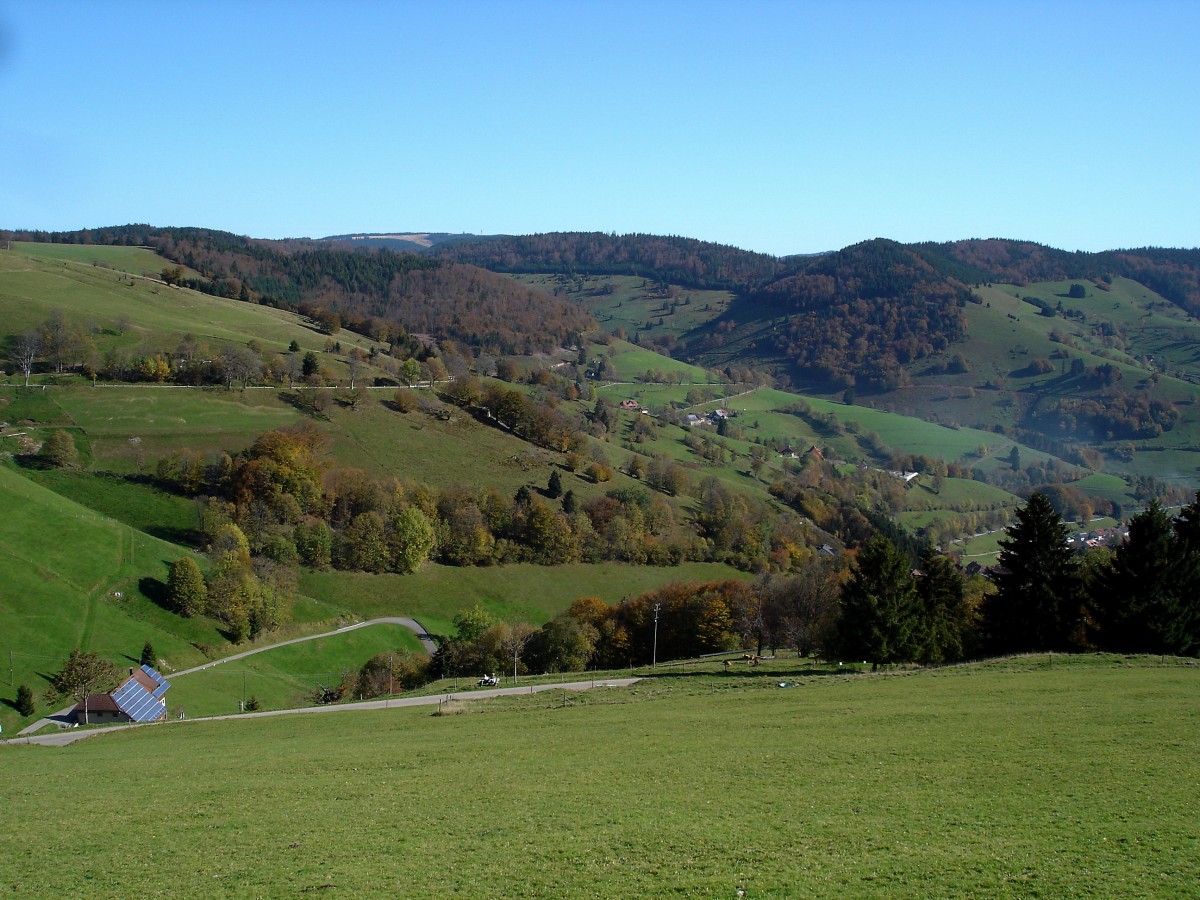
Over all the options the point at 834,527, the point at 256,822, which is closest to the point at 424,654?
the point at 256,822

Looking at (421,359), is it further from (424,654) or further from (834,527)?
(424,654)

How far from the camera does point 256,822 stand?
18.6 metres

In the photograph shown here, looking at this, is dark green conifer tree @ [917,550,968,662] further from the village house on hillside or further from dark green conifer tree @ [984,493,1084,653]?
the village house on hillside

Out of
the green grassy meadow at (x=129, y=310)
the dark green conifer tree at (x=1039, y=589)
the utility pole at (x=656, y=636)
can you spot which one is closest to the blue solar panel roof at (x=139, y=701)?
the utility pole at (x=656, y=636)

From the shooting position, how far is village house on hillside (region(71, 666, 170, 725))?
5281 cm

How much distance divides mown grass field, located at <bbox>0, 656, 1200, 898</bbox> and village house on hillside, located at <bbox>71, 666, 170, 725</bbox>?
23.0 meters

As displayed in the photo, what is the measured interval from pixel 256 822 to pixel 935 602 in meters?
40.8

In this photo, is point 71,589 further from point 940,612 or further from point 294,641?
point 940,612

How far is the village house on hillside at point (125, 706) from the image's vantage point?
173ft

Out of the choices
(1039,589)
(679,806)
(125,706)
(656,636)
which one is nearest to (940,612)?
(1039,589)

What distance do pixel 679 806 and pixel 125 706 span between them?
46.7 meters

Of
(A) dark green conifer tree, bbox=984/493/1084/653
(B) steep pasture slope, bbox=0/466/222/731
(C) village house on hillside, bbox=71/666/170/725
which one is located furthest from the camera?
(B) steep pasture slope, bbox=0/466/222/731

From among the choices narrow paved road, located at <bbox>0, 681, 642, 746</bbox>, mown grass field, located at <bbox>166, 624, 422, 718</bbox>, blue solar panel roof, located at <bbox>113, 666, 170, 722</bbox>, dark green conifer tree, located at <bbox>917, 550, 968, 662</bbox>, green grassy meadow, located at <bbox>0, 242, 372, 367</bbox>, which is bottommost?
mown grass field, located at <bbox>166, 624, 422, 718</bbox>

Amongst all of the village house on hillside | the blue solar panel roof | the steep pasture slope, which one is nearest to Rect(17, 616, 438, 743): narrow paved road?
the village house on hillside
